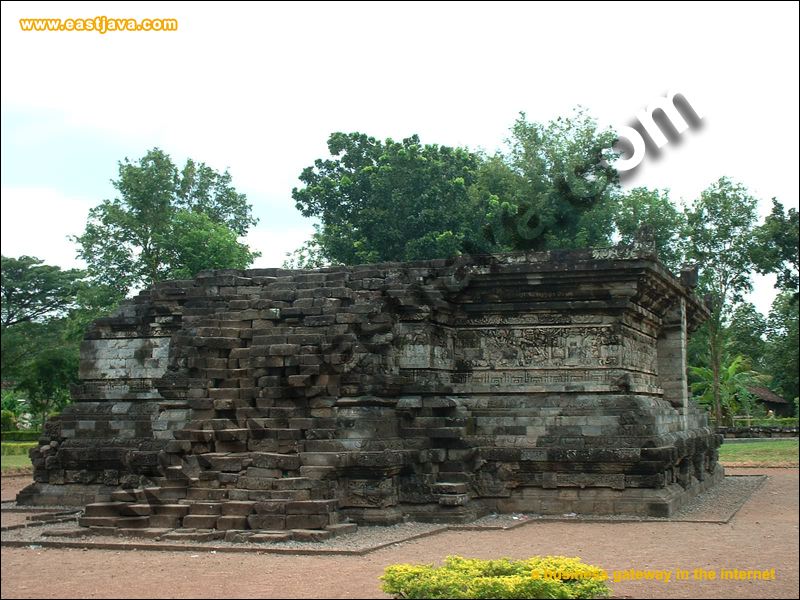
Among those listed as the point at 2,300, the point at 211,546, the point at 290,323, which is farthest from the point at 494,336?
the point at 2,300

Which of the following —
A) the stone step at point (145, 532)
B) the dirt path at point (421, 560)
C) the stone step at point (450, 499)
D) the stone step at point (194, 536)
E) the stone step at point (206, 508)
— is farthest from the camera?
the stone step at point (450, 499)

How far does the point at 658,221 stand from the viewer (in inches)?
1677

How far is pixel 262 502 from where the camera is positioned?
13.6 m

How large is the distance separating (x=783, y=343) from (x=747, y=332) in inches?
478

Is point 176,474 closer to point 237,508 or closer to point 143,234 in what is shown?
point 237,508

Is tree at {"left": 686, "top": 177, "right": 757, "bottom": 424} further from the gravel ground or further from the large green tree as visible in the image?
the large green tree

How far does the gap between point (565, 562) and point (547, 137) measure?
38.4 metres

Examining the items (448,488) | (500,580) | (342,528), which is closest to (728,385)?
(448,488)

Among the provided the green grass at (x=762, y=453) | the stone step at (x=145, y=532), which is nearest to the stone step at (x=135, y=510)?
the stone step at (x=145, y=532)

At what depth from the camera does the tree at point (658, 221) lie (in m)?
42.3

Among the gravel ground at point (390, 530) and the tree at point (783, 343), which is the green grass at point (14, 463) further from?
the tree at point (783, 343)

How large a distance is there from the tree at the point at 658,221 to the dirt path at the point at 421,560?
2828cm

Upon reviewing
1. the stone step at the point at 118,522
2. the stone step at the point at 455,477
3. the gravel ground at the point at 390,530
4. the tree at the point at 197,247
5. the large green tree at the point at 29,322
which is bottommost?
the gravel ground at the point at 390,530

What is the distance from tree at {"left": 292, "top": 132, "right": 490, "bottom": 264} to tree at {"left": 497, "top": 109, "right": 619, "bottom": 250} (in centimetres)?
224
